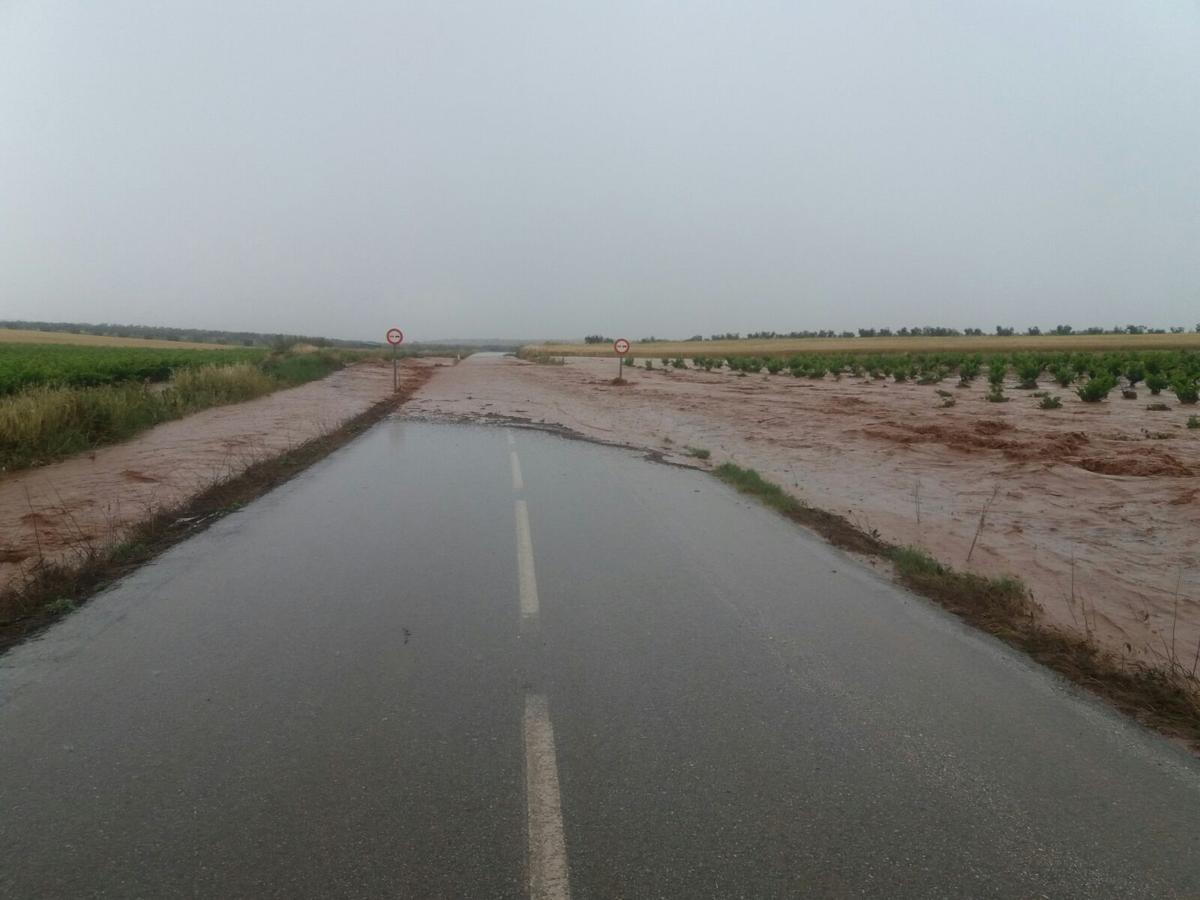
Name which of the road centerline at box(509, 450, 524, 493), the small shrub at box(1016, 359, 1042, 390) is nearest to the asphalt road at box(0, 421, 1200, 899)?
the road centerline at box(509, 450, 524, 493)

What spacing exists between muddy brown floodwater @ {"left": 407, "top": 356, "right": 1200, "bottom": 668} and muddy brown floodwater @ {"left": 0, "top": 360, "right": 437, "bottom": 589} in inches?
240

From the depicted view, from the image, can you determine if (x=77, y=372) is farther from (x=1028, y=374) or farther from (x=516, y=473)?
(x=1028, y=374)

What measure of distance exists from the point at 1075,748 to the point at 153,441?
17.0 metres

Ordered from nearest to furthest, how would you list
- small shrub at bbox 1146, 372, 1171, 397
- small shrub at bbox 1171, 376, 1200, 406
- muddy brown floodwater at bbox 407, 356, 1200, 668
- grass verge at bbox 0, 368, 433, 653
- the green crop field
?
1. grass verge at bbox 0, 368, 433, 653
2. muddy brown floodwater at bbox 407, 356, 1200, 668
3. the green crop field
4. small shrub at bbox 1171, 376, 1200, 406
5. small shrub at bbox 1146, 372, 1171, 397

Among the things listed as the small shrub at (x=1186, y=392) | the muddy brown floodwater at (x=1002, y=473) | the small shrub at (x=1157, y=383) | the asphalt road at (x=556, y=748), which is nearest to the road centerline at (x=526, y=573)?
the asphalt road at (x=556, y=748)

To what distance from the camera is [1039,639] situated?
569 centimetres

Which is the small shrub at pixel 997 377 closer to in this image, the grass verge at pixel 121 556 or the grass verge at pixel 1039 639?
the grass verge at pixel 1039 639

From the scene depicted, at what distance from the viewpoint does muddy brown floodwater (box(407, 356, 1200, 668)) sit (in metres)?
7.20

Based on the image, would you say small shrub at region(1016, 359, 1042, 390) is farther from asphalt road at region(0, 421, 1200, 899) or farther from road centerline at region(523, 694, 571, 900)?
road centerline at region(523, 694, 571, 900)

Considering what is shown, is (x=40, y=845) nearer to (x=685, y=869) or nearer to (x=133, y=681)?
(x=133, y=681)

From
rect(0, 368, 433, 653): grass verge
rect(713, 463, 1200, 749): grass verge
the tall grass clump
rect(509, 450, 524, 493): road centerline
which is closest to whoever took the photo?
rect(713, 463, 1200, 749): grass verge

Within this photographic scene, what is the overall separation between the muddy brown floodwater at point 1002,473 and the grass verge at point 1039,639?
1.06ft

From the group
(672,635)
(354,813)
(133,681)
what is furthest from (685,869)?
(133,681)

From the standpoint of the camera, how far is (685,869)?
9.87ft
